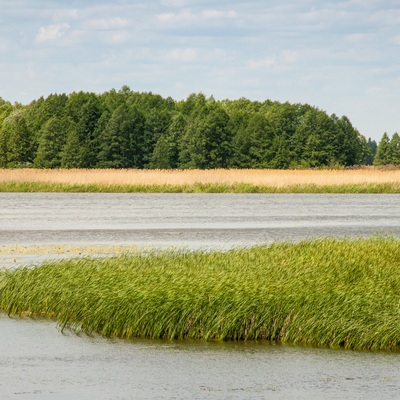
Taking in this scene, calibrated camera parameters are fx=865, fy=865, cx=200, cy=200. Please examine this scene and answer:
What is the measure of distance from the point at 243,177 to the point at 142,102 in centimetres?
6972

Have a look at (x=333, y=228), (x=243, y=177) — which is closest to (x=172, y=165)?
(x=243, y=177)

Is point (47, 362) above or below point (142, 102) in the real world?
below

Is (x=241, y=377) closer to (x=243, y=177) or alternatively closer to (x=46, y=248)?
(x=46, y=248)

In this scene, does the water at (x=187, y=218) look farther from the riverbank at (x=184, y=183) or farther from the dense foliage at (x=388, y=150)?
the dense foliage at (x=388, y=150)

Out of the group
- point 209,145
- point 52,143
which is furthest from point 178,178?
point 52,143

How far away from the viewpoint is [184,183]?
153ft

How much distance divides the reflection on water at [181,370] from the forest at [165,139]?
77.8m

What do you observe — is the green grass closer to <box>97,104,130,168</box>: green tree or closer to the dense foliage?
<box>97,104,130,168</box>: green tree

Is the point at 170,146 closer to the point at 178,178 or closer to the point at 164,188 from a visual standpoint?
the point at 178,178

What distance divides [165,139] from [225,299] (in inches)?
3336

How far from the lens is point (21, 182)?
4684 centimetres

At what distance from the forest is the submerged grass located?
245ft

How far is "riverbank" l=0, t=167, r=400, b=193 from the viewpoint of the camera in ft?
153

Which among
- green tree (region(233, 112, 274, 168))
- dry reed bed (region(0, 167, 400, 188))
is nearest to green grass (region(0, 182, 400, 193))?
dry reed bed (region(0, 167, 400, 188))
